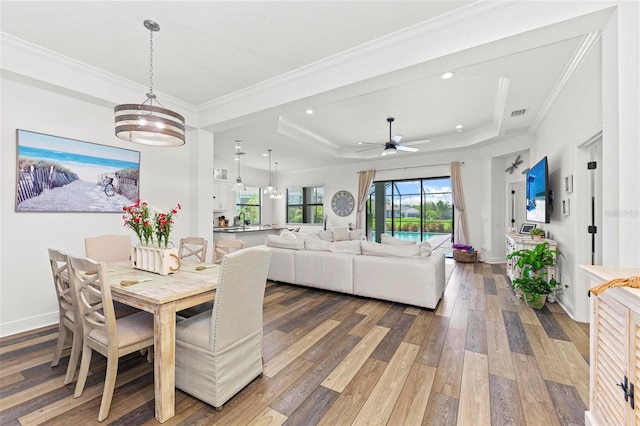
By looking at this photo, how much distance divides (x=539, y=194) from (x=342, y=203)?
537cm

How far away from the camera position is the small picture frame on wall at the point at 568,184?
326 cm

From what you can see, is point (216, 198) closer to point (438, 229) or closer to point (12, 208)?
point (12, 208)

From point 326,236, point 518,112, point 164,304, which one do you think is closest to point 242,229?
point 326,236

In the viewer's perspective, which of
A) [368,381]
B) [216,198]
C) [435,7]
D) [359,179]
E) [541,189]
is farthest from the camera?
[359,179]

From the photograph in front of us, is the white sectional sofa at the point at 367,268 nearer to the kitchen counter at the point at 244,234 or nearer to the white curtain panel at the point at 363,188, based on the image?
the kitchen counter at the point at 244,234

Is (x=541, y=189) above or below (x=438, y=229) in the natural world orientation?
above

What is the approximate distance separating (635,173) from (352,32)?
2393 mm

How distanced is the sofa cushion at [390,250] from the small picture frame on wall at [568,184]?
1.92 meters

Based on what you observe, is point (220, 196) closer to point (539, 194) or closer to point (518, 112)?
point (518, 112)

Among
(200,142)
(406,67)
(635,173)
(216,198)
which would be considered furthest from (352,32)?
(216,198)

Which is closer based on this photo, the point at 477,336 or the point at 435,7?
the point at 435,7

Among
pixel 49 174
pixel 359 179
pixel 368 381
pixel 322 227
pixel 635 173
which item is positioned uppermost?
pixel 359 179

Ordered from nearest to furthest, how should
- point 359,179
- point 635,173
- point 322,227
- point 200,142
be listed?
1. point 635,173
2. point 200,142
3. point 359,179
4. point 322,227

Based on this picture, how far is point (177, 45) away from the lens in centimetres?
271
